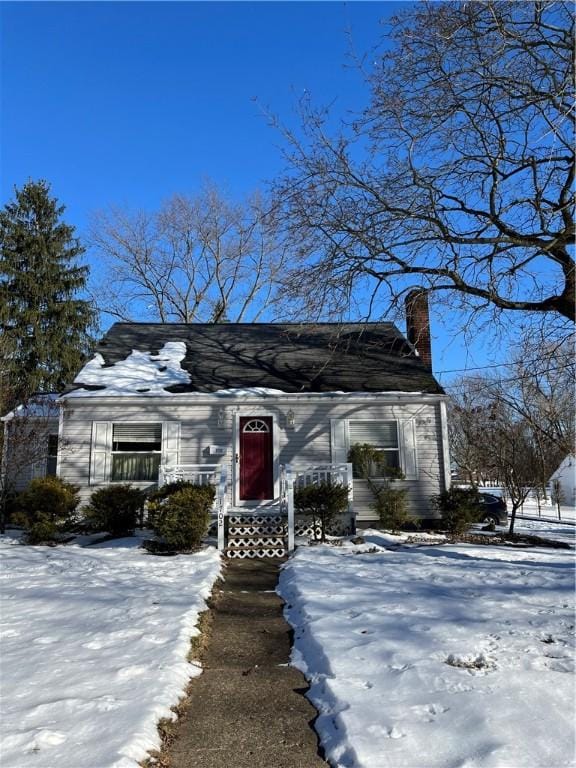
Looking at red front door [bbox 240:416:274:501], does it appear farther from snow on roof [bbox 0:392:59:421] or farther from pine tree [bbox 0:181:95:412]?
pine tree [bbox 0:181:95:412]

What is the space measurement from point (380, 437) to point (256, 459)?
2954 mm

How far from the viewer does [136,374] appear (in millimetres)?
13930

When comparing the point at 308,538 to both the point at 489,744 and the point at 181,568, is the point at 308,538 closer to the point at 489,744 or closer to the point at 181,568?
the point at 181,568

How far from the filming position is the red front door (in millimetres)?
12969

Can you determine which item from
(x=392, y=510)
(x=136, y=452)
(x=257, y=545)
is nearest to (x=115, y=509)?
(x=136, y=452)

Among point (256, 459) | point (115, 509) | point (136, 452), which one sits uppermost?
point (136, 452)

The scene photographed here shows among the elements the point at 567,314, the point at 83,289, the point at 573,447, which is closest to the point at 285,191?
the point at 567,314

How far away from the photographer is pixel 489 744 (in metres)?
3.10

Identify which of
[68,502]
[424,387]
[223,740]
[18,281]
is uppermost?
[18,281]

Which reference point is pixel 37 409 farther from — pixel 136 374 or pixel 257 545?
pixel 257 545

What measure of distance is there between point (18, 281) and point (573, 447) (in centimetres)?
2351

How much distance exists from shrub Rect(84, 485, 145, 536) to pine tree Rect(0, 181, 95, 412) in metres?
14.8

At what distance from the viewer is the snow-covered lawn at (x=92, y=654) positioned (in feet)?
10.7

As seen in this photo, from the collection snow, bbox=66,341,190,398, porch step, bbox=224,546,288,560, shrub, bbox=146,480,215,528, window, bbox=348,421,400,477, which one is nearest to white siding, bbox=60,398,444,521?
window, bbox=348,421,400,477
